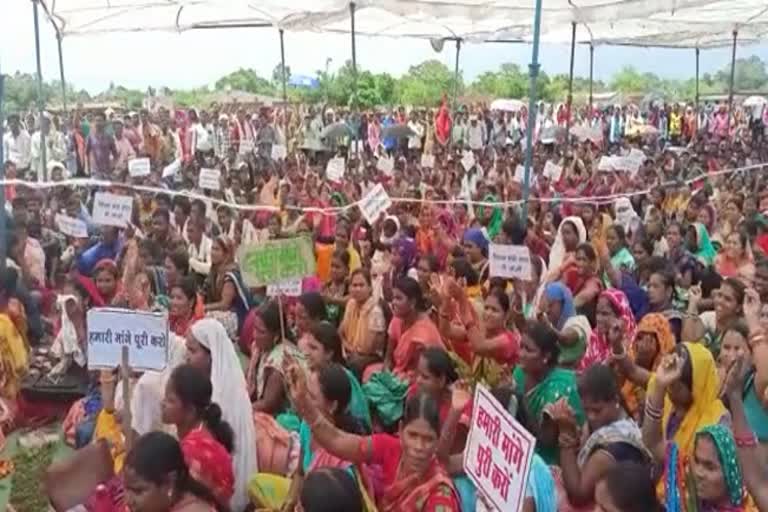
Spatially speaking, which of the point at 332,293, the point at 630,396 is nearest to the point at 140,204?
the point at 332,293

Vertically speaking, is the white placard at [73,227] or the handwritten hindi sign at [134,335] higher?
the handwritten hindi sign at [134,335]

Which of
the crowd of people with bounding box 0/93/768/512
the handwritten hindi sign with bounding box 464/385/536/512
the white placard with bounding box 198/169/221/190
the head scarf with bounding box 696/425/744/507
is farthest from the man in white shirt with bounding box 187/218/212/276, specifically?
the head scarf with bounding box 696/425/744/507

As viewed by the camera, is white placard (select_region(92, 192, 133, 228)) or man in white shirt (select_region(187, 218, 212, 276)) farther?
man in white shirt (select_region(187, 218, 212, 276))

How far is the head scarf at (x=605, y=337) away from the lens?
5484 mm

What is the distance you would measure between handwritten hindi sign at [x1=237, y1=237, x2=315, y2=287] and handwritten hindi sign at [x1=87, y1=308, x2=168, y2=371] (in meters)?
1.02

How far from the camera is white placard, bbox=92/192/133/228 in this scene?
8.19 meters

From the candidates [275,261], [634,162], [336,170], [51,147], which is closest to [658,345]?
[275,261]

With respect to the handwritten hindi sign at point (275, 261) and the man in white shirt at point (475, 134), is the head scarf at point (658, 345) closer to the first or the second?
the handwritten hindi sign at point (275, 261)

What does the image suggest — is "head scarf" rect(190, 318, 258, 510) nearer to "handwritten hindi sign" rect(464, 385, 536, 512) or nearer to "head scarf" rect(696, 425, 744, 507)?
"handwritten hindi sign" rect(464, 385, 536, 512)

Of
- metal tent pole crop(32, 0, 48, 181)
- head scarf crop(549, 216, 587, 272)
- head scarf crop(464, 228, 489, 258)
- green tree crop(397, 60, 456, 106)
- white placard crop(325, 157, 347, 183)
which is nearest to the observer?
head scarf crop(549, 216, 587, 272)

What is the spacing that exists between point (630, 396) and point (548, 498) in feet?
5.67

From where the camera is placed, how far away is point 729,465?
138 inches

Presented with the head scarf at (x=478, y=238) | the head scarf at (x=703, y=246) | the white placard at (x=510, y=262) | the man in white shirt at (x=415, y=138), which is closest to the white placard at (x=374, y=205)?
the head scarf at (x=478, y=238)

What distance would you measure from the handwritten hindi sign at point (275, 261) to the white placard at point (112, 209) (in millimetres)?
3028
